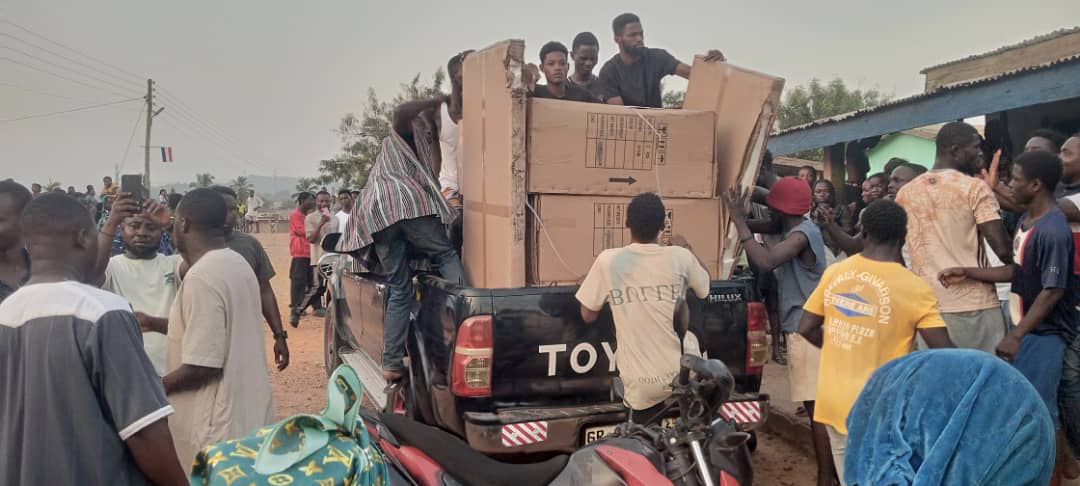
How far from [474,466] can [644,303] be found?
3.45ft

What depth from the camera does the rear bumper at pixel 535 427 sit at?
3150 mm

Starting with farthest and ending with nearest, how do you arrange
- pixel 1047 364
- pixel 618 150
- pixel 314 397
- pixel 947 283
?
pixel 314 397 < pixel 618 150 < pixel 947 283 < pixel 1047 364

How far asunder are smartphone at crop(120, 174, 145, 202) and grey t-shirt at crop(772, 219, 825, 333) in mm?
3325

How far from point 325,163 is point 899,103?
27.8 m

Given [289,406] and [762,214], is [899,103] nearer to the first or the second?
[762,214]

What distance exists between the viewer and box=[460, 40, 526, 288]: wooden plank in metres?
3.44

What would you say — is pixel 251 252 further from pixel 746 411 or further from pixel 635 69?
pixel 746 411

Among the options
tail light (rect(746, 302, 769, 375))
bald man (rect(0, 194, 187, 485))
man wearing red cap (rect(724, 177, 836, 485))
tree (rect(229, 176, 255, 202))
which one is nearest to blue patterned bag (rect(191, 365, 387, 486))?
bald man (rect(0, 194, 187, 485))

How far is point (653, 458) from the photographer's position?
2047mm

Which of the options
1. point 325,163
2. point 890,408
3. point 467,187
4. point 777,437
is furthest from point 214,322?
point 325,163

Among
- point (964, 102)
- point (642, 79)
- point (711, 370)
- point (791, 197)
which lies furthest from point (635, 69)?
point (964, 102)

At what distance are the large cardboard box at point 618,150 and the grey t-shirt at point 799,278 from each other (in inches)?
22.7

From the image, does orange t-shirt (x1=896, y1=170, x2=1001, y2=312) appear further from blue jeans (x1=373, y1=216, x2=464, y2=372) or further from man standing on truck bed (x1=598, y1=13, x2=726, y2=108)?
blue jeans (x1=373, y1=216, x2=464, y2=372)

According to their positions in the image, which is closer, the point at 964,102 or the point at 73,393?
the point at 73,393
